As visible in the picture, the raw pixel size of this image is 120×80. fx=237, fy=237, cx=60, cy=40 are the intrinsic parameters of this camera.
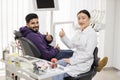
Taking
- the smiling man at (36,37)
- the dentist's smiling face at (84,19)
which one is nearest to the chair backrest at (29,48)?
the smiling man at (36,37)

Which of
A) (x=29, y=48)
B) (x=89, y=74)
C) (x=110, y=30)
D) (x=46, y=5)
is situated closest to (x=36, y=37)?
(x=29, y=48)

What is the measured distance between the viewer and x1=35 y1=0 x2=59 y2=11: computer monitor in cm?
323

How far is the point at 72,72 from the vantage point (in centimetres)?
246

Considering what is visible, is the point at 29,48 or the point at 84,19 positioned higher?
the point at 84,19

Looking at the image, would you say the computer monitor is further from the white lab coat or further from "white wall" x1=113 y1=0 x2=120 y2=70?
"white wall" x1=113 y1=0 x2=120 y2=70

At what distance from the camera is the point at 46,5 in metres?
Answer: 3.29

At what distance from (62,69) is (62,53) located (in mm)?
753

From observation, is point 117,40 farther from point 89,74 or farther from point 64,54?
point 89,74

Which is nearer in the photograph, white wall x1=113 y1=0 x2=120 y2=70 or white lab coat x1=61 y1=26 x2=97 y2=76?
white lab coat x1=61 y1=26 x2=97 y2=76

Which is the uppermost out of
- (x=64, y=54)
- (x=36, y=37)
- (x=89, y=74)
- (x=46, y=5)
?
(x=46, y=5)

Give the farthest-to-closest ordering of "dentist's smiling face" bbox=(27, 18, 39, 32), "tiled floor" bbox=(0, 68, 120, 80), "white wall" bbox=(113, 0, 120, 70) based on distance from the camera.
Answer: "white wall" bbox=(113, 0, 120, 70)
"tiled floor" bbox=(0, 68, 120, 80)
"dentist's smiling face" bbox=(27, 18, 39, 32)

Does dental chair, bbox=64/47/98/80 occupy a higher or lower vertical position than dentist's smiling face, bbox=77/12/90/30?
lower

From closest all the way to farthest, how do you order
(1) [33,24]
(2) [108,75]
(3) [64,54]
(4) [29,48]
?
(4) [29,48] → (1) [33,24] → (3) [64,54] → (2) [108,75]

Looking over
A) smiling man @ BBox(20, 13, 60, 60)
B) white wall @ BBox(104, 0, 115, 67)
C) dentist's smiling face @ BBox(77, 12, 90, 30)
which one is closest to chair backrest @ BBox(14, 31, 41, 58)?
smiling man @ BBox(20, 13, 60, 60)
